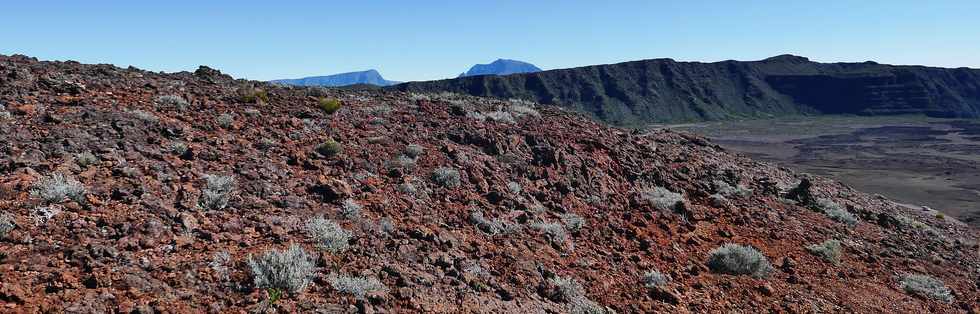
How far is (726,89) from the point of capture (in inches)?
5714

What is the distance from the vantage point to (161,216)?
21.2ft

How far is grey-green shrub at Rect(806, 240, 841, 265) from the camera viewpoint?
34.7 ft

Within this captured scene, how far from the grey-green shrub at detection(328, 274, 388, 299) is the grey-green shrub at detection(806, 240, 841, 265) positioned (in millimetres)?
8906

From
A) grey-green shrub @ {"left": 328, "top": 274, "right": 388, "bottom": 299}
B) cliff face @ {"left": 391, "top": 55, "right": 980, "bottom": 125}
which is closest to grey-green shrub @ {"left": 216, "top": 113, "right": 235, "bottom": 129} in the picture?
grey-green shrub @ {"left": 328, "top": 274, "right": 388, "bottom": 299}

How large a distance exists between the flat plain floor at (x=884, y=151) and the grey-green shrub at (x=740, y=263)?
29.5 metres

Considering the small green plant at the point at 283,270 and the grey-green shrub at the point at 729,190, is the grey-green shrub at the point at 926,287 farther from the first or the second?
the small green plant at the point at 283,270

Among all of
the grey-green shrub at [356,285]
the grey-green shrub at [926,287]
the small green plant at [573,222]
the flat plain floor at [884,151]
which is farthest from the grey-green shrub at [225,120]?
the flat plain floor at [884,151]

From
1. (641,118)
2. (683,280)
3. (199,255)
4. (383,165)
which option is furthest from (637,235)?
(641,118)

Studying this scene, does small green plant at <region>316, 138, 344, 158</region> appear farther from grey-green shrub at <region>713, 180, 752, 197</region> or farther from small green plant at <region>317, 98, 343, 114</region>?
grey-green shrub at <region>713, 180, 752, 197</region>

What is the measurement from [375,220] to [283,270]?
241 cm

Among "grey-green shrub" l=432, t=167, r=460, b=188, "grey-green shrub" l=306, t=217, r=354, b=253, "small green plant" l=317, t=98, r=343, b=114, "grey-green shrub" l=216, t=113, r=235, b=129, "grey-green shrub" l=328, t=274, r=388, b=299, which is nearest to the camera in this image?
"grey-green shrub" l=328, t=274, r=388, b=299

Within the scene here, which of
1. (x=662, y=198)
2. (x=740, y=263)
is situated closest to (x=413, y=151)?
(x=662, y=198)

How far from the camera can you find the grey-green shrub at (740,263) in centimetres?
902

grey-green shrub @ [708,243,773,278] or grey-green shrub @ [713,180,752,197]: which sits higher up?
grey-green shrub @ [713,180,752,197]
